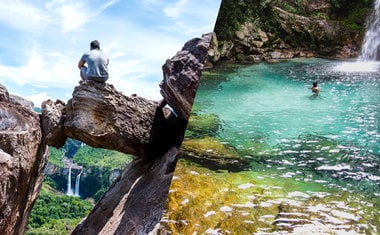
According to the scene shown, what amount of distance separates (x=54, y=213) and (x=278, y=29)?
137 ft

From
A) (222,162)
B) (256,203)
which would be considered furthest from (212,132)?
Answer: (256,203)

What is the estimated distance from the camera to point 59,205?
4403 centimetres

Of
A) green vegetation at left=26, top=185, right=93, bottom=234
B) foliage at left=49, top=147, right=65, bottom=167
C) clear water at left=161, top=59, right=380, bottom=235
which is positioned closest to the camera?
clear water at left=161, top=59, right=380, bottom=235

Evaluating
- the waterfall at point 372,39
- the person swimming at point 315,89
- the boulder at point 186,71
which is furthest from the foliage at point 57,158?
the waterfall at point 372,39

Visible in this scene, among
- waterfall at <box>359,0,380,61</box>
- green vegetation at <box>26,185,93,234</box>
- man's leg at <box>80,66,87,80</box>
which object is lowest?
green vegetation at <box>26,185,93,234</box>

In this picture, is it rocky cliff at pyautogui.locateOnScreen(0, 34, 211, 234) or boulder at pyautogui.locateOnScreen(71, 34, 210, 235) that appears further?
rocky cliff at pyautogui.locateOnScreen(0, 34, 211, 234)

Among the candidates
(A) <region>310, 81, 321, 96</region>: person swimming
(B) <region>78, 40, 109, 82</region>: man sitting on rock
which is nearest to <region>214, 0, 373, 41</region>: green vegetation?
(A) <region>310, 81, 321, 96</region>: person swimming

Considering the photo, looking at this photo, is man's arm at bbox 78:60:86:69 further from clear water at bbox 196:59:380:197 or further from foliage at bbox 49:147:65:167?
foliage at bbox 49:147:65:167

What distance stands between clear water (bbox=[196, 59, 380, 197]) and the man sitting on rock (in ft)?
8.91

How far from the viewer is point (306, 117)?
4066 mm

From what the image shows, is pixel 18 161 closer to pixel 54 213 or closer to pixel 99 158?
pixel 54 213

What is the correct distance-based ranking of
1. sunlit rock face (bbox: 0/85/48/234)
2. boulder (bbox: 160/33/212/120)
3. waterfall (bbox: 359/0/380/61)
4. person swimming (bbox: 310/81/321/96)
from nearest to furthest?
1. waterfall (bbox: 359/0/380/61)
2. person swimming (bbox: 310/81/321/96)
3. sunlit rock face (bbox: 0/85/48/234)
4. boulder (bbox: 160/33/212/120)

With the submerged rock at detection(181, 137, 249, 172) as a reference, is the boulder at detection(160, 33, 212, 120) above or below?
above

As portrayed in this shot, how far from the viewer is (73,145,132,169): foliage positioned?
193 ft
